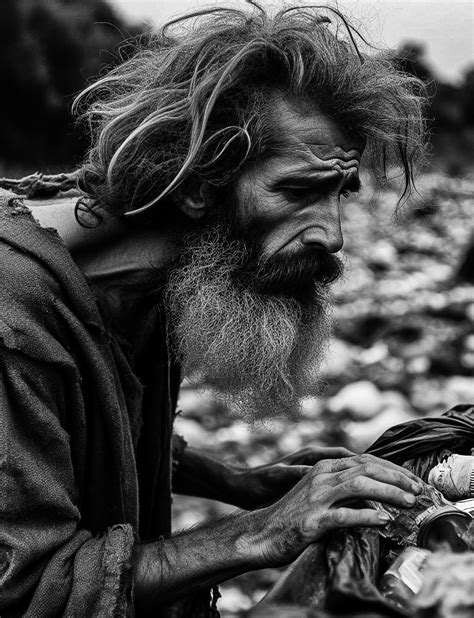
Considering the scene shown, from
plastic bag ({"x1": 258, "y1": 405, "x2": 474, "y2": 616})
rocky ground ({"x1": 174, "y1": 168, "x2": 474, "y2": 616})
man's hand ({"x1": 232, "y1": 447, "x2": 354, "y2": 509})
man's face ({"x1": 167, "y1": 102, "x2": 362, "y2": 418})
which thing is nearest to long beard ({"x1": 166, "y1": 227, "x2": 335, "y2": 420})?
man's face ({"x1": 167, "y1": 102, "x2": 362, "y2": 418})

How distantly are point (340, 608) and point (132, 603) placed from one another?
3.14 feet

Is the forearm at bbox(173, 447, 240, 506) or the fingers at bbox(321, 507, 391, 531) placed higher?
the fingers at bbox(321, 507, 391, 531)

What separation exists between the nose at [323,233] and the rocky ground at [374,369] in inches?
61.7

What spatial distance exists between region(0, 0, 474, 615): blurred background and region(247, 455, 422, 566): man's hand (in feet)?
4.01

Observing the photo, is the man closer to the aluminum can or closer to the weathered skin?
the weathered skin

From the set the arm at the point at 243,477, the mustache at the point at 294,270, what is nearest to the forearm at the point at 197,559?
the arm at the point at 243,477

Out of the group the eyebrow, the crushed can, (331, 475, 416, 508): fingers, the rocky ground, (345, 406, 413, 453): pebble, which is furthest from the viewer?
the rocky ground

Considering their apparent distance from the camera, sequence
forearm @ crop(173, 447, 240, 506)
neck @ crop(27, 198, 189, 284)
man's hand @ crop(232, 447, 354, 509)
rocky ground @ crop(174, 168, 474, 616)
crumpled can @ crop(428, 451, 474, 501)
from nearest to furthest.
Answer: crumpled can @ crop(428, 451, 474, 501) < neck @ crop(27, 198, 189, 284) < man's hand @ crop(232, 447, 354, 509) < forearm @ crop(173, 447, 240, 506) < rocky ground @ crop(174, 168, 474, 616)

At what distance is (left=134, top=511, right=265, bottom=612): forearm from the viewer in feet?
6.56

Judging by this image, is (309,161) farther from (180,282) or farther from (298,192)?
(180,282)

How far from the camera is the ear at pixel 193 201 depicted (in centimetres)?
238

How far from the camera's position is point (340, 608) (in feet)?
3.68

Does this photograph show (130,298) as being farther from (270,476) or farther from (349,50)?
(349,50)

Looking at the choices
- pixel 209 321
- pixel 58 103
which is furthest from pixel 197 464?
pixel 58 103
